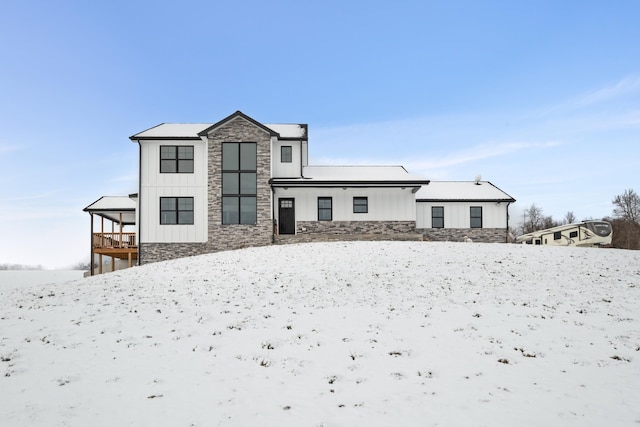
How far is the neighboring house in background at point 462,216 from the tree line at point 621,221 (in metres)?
20.1

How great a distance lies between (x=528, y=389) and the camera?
779 centimetres

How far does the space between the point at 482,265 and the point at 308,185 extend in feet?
37.9

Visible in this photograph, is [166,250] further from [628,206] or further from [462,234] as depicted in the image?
[628,206]

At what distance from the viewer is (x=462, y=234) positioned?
99.7ft

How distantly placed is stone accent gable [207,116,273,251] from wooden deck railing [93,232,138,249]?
17.2ft

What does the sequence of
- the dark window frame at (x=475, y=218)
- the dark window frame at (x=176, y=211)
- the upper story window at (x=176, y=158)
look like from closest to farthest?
1. the dark window frame at (x=176, y=211)
2. the upper story window at (x=176, y=158)
3. the dark window frame at (x=475, y=218)

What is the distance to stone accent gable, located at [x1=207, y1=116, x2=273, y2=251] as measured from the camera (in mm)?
25172

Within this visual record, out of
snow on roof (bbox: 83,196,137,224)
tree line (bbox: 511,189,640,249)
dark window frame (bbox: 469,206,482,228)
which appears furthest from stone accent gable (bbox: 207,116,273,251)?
tree line (bbox: 511,189,640,249)

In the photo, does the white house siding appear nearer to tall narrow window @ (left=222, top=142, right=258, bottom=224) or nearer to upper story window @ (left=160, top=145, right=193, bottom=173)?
tall narrow window @ (left=222, top=142, right=258, bottom=224)

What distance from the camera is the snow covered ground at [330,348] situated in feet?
22.9

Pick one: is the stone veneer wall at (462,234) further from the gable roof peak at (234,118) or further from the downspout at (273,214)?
the gable roof peak at (234,118)

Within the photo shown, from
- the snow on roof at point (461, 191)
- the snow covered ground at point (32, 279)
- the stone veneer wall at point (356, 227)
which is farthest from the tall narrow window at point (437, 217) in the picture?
the snow covered ground at point (32, 279)

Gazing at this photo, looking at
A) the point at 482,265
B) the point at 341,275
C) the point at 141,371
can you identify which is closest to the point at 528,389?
the point at 141,371

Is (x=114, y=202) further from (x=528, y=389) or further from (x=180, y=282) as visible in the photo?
(x=528, y=389)
